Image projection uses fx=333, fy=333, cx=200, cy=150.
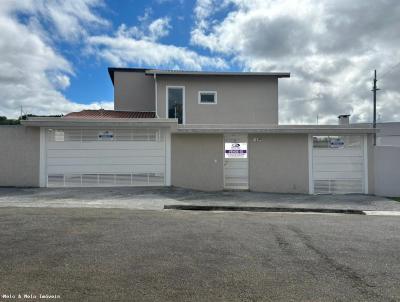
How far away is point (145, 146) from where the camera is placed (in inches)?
579

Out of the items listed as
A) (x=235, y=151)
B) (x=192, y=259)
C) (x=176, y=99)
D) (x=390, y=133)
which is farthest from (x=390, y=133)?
(x=192, y=259)

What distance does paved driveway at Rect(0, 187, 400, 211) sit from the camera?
1066 cm

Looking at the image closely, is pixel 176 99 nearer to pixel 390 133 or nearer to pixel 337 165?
pixel 337 165

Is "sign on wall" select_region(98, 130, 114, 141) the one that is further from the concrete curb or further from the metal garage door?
the metal garage door

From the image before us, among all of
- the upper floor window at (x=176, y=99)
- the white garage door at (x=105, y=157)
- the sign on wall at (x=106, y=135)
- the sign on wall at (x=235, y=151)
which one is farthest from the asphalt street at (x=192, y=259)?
the upper floor window at (x=176, y=99)

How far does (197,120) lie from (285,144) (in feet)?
17.1

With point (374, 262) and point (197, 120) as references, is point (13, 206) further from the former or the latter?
point (197, 120)

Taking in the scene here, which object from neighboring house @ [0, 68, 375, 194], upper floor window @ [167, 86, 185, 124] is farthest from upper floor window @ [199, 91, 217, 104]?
neighboring house @ [0, 68, 375, 194]

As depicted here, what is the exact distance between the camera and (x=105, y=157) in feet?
47.5

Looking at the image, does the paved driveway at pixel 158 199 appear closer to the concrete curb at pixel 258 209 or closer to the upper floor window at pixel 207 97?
the concrete curb at pixel 258 209

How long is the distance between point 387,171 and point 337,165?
227 centimetres

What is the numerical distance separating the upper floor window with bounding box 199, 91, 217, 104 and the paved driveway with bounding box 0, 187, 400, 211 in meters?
6.23

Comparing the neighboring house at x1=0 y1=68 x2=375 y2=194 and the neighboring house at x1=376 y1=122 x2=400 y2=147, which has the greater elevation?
the neighboring house at x1=376 y1=122 x2=400 y2=147

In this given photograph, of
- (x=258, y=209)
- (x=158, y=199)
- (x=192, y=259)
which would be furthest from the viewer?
(x=158, y=199)
